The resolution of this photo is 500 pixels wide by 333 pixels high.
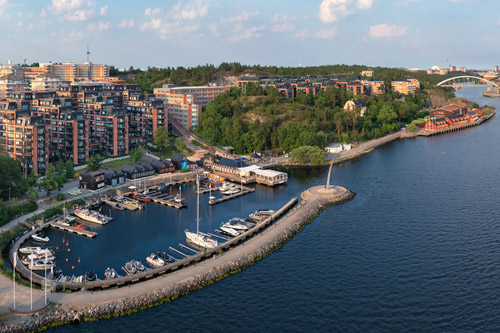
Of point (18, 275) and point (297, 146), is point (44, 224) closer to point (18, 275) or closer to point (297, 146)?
point (18, 275)

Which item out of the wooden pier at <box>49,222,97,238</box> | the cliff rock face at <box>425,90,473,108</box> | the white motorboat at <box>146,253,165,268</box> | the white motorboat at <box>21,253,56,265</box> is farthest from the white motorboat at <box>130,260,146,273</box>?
the cliff rock face at <box>425,90,473,108</box>

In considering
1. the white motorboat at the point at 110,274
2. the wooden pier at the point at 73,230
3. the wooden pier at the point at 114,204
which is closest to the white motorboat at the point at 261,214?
the wooden pier at the point at 114,204

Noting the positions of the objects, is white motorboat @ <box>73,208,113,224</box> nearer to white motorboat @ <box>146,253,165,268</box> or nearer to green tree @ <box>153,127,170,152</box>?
white motorboat @ <box>146,253,165,268</box>

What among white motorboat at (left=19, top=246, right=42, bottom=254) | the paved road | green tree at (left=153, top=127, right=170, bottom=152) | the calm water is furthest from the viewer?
green tree at (left=153, top=127, right=170, bottom=152)

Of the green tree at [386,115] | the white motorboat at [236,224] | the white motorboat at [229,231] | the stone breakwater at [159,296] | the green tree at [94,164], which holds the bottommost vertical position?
the stone breakwater at [159,296]

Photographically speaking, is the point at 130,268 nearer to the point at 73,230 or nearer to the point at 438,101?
the point at 73,230

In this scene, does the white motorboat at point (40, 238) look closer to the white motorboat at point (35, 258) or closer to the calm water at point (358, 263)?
the calm water at point (358, 263)
